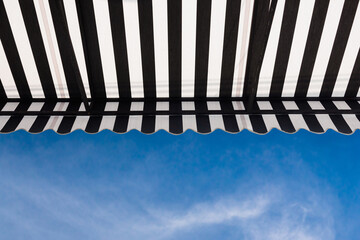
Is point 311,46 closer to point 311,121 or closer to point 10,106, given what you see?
point 311,121

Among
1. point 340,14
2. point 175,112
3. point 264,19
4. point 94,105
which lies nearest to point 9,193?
point 94,105

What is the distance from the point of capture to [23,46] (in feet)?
11.8

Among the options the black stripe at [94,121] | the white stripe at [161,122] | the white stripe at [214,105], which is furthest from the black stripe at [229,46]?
the black stripe at [94,121]

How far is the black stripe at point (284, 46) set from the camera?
131 inches

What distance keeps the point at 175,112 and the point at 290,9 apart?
1.85 metres

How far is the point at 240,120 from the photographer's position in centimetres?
387

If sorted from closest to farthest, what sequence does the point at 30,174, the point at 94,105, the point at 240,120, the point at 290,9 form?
the point at 290,9, the point at 240,120, the point at 94,105, the point at 30,174

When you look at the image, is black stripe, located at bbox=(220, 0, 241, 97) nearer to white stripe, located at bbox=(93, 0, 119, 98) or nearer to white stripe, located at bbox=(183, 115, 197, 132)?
white stripe, located at bbox=(183, 115, 197, 132)

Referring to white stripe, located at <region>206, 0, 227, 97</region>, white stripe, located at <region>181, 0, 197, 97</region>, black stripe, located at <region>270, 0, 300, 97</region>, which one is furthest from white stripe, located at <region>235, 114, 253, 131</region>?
white stripe, located at <region>181, 0, 197, 97</region>

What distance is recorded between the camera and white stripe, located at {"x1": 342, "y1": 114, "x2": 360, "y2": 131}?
12.4ft

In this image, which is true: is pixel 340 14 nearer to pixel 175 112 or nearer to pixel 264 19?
pixel 264 19

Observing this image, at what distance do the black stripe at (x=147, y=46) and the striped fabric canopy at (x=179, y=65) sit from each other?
0.01 metres

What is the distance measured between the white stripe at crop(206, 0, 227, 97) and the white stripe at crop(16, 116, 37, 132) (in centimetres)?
241

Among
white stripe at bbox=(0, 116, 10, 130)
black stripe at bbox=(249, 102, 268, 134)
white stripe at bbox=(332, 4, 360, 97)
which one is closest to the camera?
white stripe at bbox=(332, 4, 360, 97)
